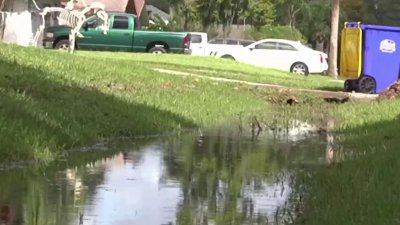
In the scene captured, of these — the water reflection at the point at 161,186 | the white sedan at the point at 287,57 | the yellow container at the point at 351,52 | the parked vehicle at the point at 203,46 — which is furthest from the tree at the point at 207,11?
the water reflection at the point at 161,186

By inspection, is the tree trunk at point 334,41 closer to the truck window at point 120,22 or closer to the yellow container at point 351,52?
the truck window at point 120,22

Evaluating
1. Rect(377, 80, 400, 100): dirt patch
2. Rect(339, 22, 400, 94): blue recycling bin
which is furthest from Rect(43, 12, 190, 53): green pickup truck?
Rect(377, 80, 400, 100): dirt patch

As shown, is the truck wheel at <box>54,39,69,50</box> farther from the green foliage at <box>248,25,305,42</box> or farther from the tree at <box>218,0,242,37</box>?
the tree at <box>218,0,242,37</box>

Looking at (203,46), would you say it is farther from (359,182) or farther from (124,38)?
(359,182)

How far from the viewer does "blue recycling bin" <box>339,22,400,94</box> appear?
27.2 meters

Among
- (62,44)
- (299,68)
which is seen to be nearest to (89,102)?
(62,44)

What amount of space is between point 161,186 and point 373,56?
1831 centimetres

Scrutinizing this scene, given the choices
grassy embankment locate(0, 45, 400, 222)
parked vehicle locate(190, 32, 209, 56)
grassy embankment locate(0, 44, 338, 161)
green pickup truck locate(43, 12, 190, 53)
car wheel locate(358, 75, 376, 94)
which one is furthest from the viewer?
parked vehicle locate(190, 32, 209, 56)

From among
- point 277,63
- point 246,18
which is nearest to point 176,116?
point 277,63

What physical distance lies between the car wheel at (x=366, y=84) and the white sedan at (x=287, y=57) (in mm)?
14772

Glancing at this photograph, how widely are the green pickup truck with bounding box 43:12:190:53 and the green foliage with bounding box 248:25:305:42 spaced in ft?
60.8

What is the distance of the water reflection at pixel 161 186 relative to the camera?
8.28 metres

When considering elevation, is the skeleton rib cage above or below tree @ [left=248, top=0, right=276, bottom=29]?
below

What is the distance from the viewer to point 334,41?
41594 mm
